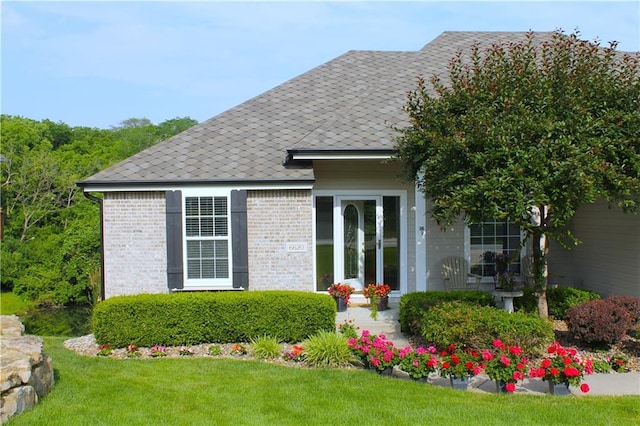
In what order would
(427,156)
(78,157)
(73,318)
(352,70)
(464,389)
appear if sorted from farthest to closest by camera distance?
(78,157)
(73,318)
(352,70)
(427,156)
(464,389)

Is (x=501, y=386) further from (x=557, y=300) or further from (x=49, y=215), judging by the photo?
(x=49, y=215)

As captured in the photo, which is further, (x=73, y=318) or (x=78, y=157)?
(x=78, y=157)

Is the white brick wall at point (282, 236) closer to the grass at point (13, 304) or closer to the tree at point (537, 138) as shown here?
the tree at point (537, 138)

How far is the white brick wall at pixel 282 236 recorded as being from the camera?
37.2 ft

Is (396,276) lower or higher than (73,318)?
higher

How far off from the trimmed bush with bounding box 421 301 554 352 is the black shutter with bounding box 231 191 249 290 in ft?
13.7

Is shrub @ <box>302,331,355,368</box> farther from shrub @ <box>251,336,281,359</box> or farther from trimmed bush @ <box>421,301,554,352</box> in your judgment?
trimmed bush @ <box>421,301,554,352</box>

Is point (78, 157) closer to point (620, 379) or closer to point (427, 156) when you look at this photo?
point (427, 156)

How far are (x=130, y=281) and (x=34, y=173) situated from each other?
2218 centimetres

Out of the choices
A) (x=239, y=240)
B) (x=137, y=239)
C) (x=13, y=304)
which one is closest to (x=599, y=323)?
(x=239, y=240)

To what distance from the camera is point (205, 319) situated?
977cm

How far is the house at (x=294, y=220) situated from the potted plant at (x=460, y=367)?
4081 millimetres

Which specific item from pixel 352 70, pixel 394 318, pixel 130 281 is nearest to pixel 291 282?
pixel 394 318

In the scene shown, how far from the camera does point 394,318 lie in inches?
439
